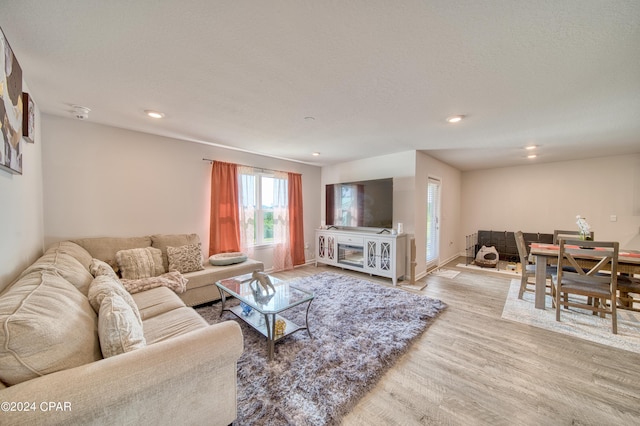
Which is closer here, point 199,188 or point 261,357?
point 261,357

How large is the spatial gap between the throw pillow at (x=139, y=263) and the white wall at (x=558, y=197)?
6838mm

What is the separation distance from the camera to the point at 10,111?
4.52 ft

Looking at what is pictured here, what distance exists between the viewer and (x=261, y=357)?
6.42 feet

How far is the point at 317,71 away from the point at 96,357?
206 cm

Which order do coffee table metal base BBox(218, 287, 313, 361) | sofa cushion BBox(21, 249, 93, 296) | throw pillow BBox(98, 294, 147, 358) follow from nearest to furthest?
1. throw pillow BBox(98, 294, 147, 358)
2. sofa cushion BBox(21, 249, 93, 296)
3. coffee table metal base BBox(218, 287, 313, 361)

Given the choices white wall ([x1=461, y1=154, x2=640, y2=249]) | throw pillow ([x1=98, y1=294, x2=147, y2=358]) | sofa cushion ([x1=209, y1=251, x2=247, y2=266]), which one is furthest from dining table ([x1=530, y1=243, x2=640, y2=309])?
throw pillow ([x1=98, y1=294, x2=147, y2=358])

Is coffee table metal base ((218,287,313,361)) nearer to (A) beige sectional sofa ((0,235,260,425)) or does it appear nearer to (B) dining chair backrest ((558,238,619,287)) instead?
(A) beige sectional sofa ((0,235,260,425))

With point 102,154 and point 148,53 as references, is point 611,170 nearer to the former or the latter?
point 148,53

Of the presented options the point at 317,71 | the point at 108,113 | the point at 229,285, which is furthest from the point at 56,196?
the point at 317,71

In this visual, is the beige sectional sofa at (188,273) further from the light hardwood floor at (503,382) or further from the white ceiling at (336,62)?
the light hardwood floor at (503,382)

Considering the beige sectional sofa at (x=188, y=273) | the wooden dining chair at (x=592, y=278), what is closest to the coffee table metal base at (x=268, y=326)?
the beige sectional sofa at (x=188, y=273)

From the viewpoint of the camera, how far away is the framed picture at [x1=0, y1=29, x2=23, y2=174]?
1.25 meters

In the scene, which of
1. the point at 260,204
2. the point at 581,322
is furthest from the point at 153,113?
Answer: the point at 581,322

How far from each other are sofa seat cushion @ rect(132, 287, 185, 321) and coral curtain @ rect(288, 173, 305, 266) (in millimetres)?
2656
